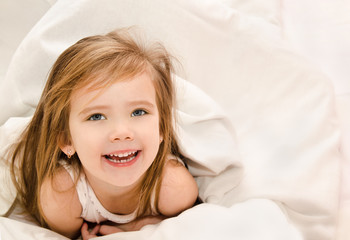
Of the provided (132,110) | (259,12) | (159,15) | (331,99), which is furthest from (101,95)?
(259,12)

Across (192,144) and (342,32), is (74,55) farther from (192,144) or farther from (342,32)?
(342,32)

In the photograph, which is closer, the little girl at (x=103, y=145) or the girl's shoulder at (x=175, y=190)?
the little girl at (x=103, y=145)

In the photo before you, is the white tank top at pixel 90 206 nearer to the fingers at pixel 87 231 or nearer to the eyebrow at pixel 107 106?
the fingers at pixel 87 231

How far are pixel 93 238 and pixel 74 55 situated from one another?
344 mm

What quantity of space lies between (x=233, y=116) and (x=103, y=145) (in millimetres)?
413

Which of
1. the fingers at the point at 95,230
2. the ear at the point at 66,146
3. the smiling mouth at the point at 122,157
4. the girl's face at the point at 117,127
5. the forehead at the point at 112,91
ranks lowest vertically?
the fingers at the point at 95,230

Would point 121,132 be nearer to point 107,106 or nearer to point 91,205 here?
point 107,106

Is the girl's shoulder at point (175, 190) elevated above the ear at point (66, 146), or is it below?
below

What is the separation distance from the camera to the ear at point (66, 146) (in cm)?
87

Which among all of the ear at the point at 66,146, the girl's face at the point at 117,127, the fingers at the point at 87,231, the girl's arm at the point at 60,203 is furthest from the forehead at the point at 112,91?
the fingers at the point at 87,231

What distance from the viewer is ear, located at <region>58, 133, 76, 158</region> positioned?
0.87 meters

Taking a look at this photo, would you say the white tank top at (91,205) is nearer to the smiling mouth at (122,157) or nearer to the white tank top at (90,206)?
the white tank top at (90,206)

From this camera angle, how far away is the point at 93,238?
0.88 metres

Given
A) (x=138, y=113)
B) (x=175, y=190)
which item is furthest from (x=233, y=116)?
(x=138, y=113)
